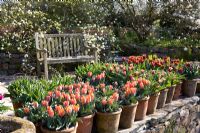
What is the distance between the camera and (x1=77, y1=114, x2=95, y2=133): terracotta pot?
3240mm

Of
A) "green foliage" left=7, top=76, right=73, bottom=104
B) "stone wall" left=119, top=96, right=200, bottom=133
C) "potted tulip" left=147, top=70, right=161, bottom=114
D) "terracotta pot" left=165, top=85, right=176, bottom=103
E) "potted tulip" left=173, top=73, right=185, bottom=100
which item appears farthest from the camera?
"potted tulip" left=173, top=73, right=185, bottom=100

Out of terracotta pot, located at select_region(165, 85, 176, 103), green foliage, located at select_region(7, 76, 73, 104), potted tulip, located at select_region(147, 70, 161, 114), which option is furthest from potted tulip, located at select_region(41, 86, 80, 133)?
terracotta pot, located at select_region(165, 85, 176, 103)

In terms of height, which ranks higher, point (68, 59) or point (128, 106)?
point (68, 59)

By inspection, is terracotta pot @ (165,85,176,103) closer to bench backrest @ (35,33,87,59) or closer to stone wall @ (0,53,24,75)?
bench backrest @ (35,33,87,59)

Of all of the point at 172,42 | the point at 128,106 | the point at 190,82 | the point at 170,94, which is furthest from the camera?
the point at 172,42

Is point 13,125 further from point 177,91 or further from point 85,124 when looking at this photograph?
point 177,91

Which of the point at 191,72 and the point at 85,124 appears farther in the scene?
the point at 191,72

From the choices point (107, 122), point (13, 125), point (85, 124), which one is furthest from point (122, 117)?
point (13, 125)

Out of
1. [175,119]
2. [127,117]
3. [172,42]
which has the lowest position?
[175,119]

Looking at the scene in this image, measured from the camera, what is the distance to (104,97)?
3537 mm

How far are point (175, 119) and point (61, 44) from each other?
452 cm

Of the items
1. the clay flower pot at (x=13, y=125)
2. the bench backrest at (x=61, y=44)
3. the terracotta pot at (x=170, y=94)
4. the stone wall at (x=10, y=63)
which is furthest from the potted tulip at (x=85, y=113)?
the stone wall at (x=10, y=63)

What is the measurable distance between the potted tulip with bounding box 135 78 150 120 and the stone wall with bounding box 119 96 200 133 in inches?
3.0

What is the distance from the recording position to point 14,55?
345 inches
